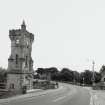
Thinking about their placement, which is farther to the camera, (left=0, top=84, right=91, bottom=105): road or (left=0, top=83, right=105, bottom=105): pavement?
(left=0, top=83, right=105, bottom=105): pavement

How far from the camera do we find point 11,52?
52.6 m

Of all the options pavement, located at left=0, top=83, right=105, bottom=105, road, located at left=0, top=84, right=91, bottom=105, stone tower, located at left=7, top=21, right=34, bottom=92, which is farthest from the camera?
stone tower, located at left=7, top=21, right=34, bottom=92

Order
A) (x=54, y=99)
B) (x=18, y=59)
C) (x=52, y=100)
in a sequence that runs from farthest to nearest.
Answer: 1. (x=18, y=59)
2. (x=54, y=99)
3. (x=52, y=100)

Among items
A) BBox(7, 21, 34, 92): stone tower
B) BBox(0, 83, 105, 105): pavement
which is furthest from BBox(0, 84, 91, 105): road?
BBox(7, 21, 34, 92): stone tower

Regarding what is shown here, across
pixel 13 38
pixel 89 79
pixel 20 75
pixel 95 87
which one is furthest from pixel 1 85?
pixel 89 79

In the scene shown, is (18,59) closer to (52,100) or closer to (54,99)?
(54,99)

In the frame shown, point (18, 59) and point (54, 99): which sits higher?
point (18, 59)

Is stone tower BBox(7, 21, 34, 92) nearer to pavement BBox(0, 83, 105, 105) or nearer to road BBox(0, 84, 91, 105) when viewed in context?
pavement BBox(0, 83, 105, 105)

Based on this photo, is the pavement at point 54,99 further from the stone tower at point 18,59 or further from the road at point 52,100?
the stone tower at point 18,59

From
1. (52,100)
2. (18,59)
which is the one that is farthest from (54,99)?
(18,59)

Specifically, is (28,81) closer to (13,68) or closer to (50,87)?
(13,68)

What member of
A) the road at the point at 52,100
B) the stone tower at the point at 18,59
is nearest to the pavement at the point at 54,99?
the road at the point at 52,100

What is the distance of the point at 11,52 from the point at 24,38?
381cm

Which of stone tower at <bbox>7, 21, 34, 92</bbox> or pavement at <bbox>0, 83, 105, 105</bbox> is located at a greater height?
stone tower at <bbox>7, 21, 34, 92</bbox>
